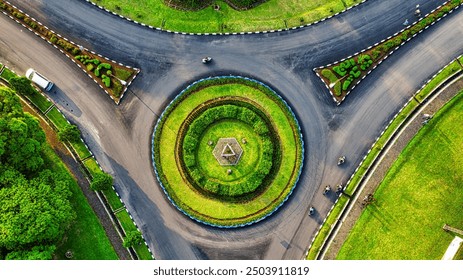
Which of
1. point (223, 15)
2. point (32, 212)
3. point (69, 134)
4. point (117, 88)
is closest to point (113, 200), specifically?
point (69, 134)

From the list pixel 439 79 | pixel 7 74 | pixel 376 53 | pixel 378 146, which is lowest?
pixel 378 146

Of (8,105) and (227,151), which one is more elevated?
(227,151)

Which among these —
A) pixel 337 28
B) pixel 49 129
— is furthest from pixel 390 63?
pixel 49 129

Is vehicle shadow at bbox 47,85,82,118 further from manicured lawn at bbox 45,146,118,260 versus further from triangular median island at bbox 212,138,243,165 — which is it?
triangular median island at bbox 212,138,243,165

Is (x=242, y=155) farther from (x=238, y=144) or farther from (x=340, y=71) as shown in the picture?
(x=340, y=71)

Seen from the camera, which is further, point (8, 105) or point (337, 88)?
point (337, 88)

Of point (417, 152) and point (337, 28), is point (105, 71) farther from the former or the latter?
point (417, 152)
